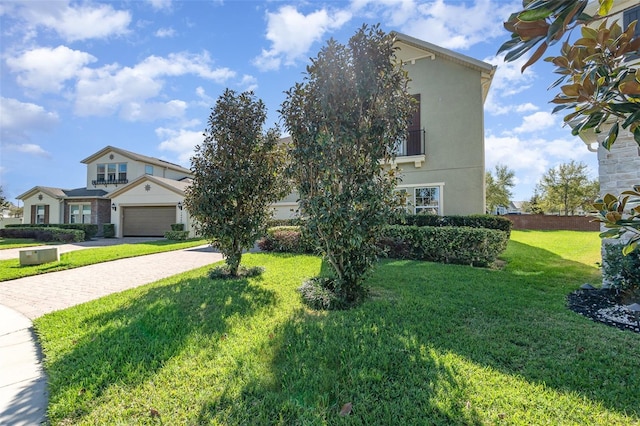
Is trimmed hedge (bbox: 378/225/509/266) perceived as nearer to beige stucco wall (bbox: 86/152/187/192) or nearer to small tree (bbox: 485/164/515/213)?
beige stucco wall (bbox: 86/152/187/192)

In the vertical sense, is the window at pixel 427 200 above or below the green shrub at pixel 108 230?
above

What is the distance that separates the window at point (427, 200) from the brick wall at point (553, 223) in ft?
48.3

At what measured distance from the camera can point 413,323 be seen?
4.35 m

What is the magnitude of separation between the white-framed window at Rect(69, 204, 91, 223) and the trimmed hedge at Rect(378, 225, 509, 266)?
2616cm

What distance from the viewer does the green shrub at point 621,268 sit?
17.6 ft

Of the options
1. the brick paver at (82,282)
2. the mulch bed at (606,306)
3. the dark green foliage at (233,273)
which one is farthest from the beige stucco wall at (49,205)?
the mulch bed at (606,306)

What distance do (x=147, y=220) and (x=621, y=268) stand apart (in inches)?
1014

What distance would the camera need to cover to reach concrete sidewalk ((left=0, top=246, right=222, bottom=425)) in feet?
9.49

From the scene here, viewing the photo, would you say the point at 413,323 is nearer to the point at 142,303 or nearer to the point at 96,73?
the point at 142,303

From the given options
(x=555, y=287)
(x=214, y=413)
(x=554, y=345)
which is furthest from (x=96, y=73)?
(x=555, y=287)

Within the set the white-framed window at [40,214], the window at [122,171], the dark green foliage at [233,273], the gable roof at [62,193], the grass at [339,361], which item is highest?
the window at [122,171]

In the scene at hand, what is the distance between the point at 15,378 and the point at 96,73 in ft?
39.7

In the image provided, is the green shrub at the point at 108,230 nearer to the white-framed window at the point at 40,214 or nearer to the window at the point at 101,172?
the window at the point at 101,172

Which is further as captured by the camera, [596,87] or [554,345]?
[554,345]
